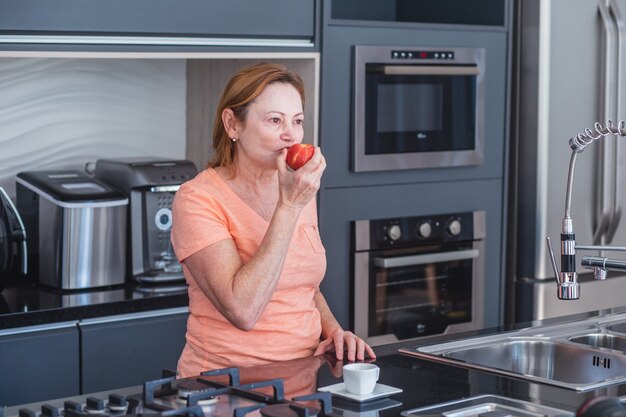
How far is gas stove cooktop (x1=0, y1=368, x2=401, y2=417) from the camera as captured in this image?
1.75 m

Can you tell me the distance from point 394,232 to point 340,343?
58.8 inches

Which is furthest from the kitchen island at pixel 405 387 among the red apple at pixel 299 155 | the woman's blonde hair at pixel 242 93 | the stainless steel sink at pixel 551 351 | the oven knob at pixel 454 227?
the oven knob at pixel 454 227

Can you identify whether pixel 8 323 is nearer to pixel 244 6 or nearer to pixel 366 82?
pixel 244 6

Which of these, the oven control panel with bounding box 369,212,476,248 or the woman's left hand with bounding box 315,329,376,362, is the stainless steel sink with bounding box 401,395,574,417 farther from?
the oven control panel with bounding box 369,212,476,248

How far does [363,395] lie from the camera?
197 centimetres

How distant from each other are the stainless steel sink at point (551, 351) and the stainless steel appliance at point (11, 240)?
1.41 metres

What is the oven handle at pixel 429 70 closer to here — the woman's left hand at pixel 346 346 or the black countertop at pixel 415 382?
the black countertop at pixel 415 382

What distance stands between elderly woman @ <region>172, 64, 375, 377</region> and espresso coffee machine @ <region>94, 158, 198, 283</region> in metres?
1.00

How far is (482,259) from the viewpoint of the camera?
4090 mm

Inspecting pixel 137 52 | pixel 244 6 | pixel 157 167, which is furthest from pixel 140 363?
pixel 244 6

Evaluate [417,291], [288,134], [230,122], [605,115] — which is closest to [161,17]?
[230,122]

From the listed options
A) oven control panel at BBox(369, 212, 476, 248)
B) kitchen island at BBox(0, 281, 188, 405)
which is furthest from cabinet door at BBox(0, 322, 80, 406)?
oven control panel at BBox(369, 212, 476, 248)

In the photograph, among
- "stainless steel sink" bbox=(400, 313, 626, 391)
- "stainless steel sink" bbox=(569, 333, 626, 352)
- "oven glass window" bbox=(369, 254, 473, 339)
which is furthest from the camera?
"oven glass window" bbox=(369, 254, 473, 339)

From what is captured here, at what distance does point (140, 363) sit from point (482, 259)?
4.77 ft
